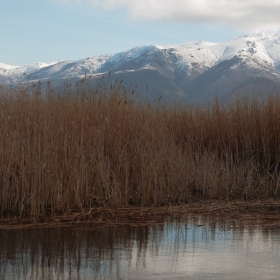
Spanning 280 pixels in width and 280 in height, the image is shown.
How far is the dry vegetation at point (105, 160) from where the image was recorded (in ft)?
19.9

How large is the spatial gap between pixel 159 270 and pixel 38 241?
54.8 inches

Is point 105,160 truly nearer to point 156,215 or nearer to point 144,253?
point 156,215

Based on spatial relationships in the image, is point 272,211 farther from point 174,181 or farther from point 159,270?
point 159,270

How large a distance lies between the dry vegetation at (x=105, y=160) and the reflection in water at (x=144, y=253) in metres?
0.91

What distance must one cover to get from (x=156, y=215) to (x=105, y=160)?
1.21m

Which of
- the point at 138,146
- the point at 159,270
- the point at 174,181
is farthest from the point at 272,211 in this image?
the point at 159,270

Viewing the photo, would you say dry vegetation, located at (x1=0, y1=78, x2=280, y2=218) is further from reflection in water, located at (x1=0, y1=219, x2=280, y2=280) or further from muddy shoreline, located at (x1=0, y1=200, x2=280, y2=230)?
reflection in water, located at (x1=0, y1=219, x2=280, y2=280)

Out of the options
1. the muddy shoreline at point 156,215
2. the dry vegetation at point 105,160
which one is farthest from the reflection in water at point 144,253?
the dry vegetation at point 105,160

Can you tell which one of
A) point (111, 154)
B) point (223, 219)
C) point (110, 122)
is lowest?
point (223, 219)

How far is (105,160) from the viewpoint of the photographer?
6969 mm

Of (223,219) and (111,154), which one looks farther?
(111,154)

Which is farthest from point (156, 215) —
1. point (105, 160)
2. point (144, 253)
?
point (144, 253)

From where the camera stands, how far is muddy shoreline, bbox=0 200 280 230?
563 centimetres

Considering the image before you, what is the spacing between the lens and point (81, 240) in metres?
4.79
